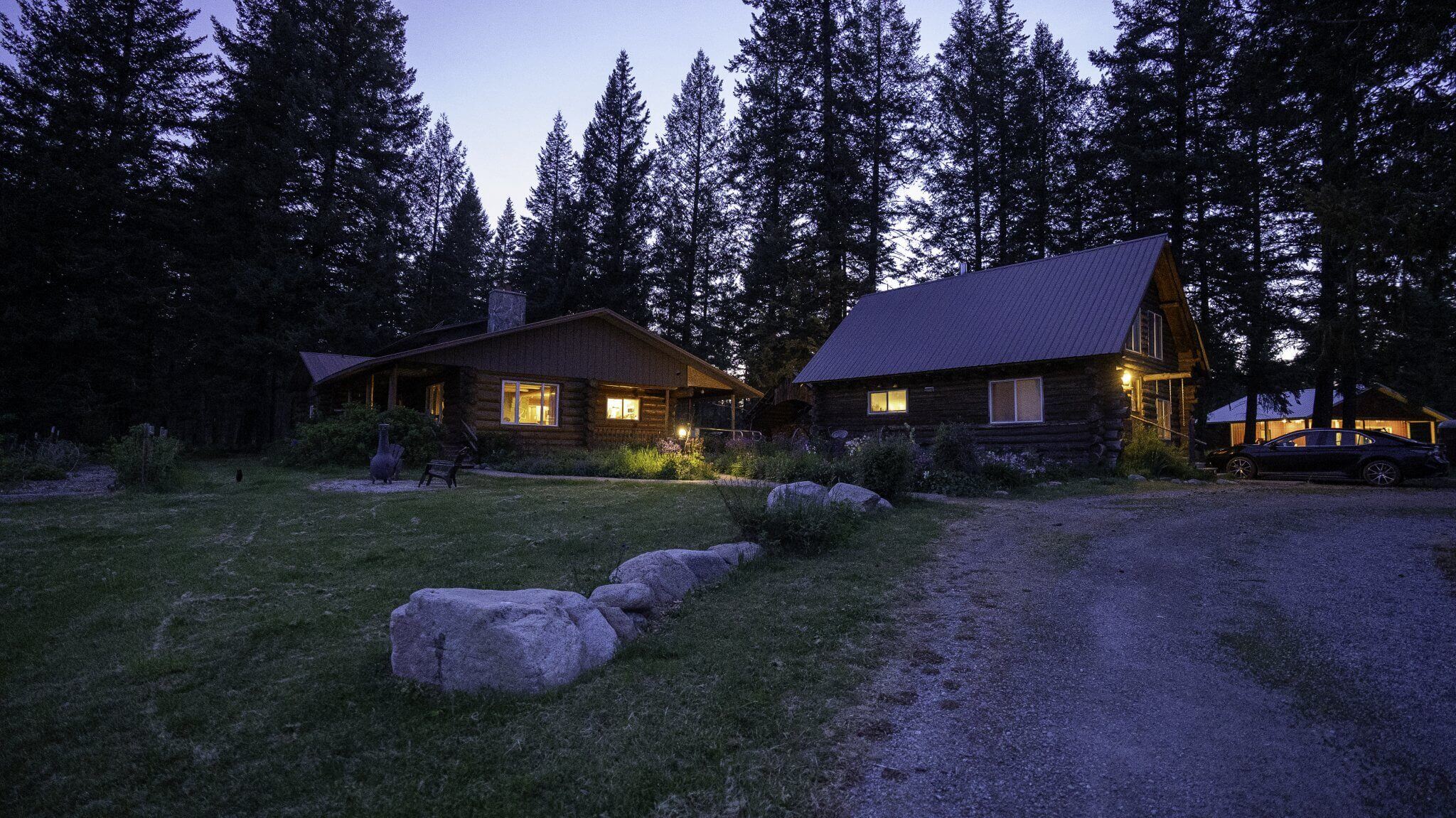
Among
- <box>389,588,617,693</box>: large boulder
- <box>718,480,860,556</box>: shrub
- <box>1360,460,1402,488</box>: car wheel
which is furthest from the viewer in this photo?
<box>1360,460,1402,488</box>: car wheel

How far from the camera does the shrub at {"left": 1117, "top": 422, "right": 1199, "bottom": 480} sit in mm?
17750

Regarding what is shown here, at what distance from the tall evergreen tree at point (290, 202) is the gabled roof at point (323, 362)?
218 centimetres

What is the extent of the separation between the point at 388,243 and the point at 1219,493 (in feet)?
108

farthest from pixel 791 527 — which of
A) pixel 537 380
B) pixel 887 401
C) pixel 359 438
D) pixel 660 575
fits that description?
pixel 537 380

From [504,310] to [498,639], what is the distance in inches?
923

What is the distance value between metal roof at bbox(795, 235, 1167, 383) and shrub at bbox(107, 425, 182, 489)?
17.6 metres

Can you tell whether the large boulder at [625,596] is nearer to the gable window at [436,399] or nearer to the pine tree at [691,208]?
the gable window at [436,399]

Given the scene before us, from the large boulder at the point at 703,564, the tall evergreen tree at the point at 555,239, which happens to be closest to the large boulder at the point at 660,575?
the large boulder at the point at 703,564

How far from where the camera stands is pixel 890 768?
10.8 ft

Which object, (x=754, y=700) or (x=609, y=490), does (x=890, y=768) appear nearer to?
(x=754, y=700)

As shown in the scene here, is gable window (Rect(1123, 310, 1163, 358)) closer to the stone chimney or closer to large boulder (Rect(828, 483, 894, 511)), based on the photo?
large boulder (Rect(828, 483, 894, 511))

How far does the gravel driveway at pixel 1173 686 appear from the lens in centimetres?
308

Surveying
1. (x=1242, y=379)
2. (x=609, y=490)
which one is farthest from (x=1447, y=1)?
(x=1242, y=379)

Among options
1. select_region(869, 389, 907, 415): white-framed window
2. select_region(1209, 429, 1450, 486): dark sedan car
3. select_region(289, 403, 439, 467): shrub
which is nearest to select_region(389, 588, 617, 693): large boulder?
select_region(289, 403, 439, 467): shrub
